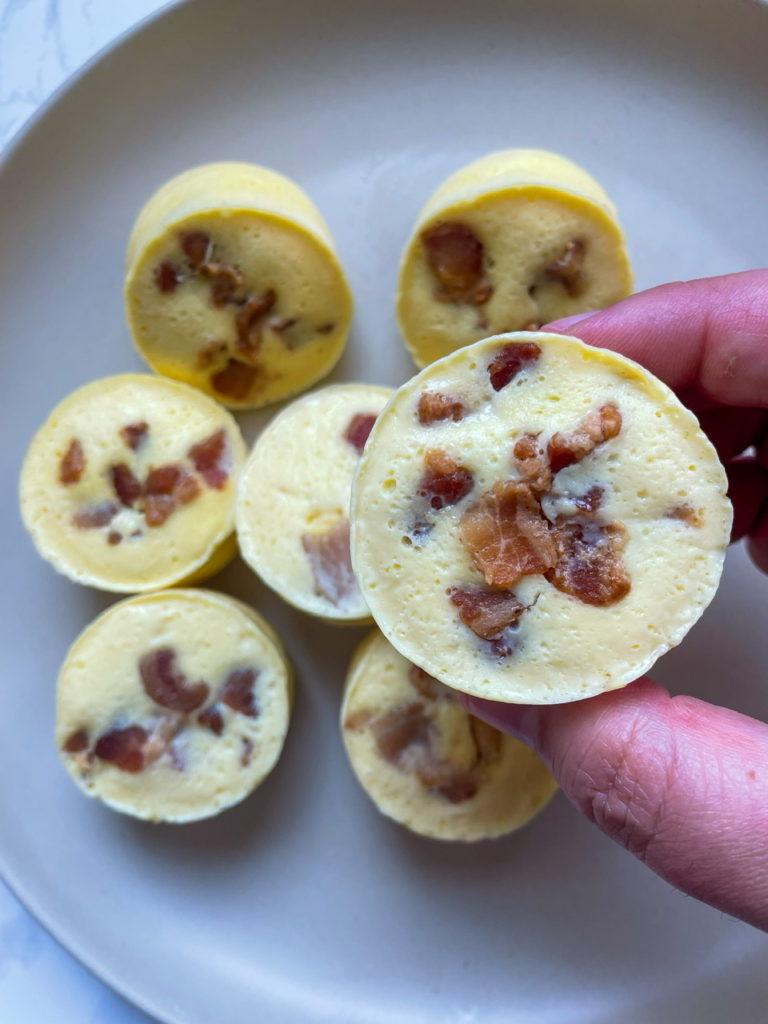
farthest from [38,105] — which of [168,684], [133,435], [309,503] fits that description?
[168,684]

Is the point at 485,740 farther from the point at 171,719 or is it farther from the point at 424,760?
the point at 171,719

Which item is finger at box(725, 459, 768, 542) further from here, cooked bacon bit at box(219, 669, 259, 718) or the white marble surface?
the white marble surface

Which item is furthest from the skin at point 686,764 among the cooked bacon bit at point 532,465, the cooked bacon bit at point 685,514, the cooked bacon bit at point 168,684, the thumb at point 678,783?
the cooked bacon bit at point 168,684

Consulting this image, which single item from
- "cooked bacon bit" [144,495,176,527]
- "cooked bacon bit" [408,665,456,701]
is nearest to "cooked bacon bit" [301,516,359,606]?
"cooked bacon bit" [408,665,456,701]

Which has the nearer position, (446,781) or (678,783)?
(678,783)

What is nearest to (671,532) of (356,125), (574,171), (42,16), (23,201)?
(574,171)

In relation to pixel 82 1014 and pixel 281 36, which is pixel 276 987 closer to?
pixel 82 1014
